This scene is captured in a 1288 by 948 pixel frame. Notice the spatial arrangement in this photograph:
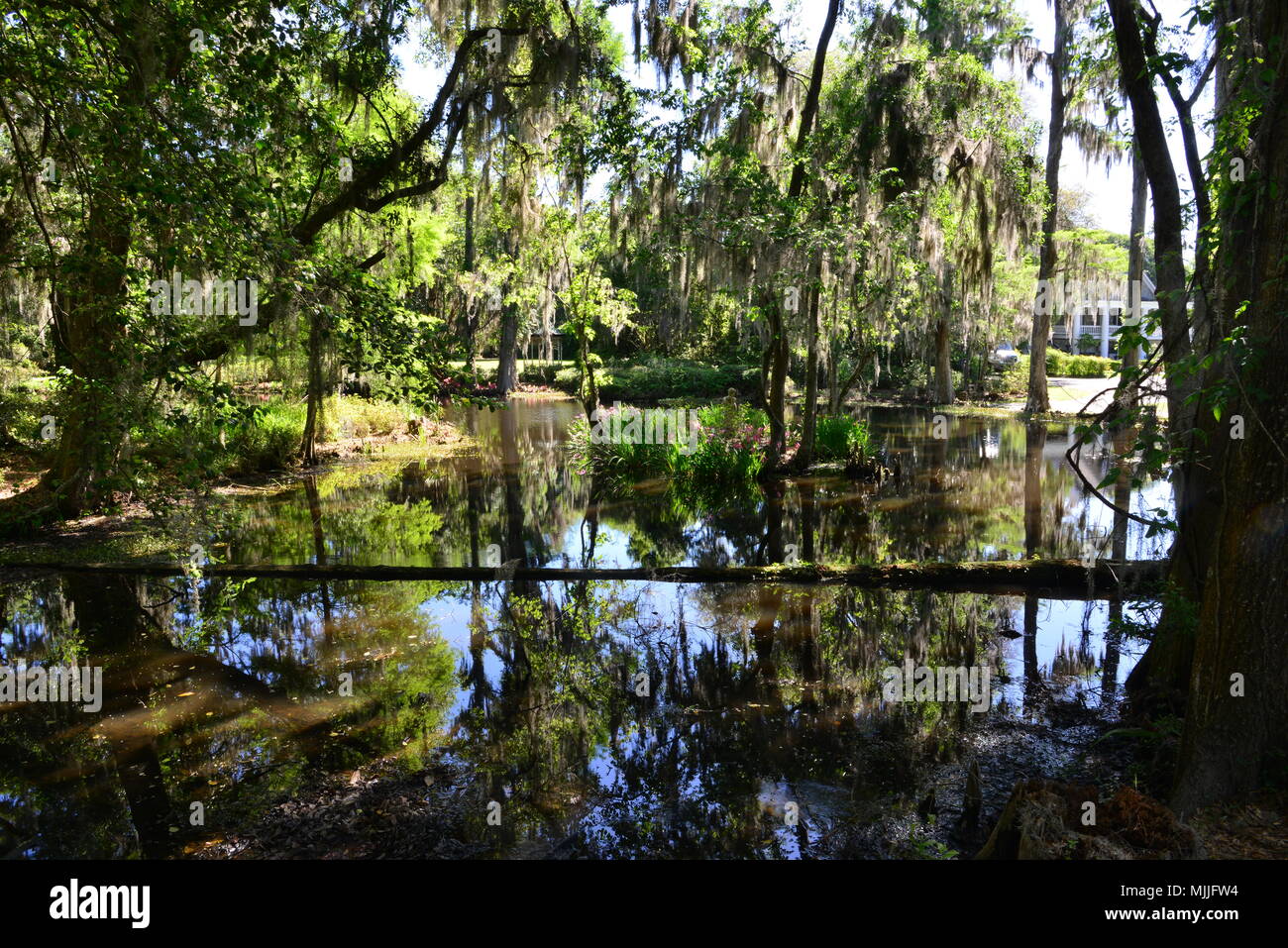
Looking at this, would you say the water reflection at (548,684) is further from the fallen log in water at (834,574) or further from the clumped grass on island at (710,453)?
the clumped grass on island at (710,453)

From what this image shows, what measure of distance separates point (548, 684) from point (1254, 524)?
4.55 metres

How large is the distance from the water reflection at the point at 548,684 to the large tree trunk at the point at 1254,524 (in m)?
1.52

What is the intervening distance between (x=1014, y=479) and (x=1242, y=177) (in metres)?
12.5

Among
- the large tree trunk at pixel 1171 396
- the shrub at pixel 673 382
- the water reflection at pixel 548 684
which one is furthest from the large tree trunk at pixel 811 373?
the shrub at pixel 673 382

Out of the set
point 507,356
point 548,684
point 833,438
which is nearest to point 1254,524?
point 548,684

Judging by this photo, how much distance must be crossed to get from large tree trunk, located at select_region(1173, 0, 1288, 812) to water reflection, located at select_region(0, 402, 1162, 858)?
4.98 ft

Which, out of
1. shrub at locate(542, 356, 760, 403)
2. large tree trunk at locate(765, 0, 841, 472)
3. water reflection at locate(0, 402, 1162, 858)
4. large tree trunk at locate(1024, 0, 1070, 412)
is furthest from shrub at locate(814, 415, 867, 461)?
shrub at locate(542, 356, 760, 403)

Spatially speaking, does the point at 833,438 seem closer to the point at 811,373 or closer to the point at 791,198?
the point at 811,373

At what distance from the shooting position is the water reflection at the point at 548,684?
14.1 feet

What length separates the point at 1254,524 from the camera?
3.44 metres

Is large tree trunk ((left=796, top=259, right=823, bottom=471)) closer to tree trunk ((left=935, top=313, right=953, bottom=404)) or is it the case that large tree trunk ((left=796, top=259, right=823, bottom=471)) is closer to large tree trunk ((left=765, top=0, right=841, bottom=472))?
large tree trunk ((left=765, top=0, right=841, bottom=472))

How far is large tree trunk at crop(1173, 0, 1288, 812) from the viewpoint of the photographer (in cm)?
330

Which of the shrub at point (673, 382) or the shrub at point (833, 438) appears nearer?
the shrub at point (833, 438)
